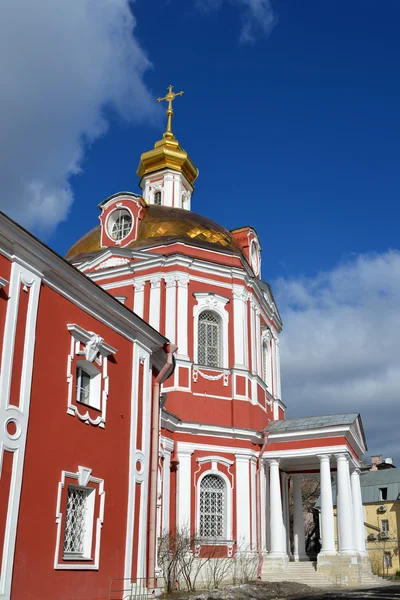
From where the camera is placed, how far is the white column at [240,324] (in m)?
21.7

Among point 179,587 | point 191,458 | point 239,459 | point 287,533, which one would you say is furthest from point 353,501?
point 179,587

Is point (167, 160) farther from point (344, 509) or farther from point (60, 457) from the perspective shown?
point (60, 457)

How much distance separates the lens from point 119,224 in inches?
947

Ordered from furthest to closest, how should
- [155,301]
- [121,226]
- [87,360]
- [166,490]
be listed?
[121,226]
[155,301]
[166,490]
[87,360]

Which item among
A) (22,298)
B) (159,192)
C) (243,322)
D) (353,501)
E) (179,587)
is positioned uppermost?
(159,192)

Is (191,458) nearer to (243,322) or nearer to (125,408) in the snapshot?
(243,322)

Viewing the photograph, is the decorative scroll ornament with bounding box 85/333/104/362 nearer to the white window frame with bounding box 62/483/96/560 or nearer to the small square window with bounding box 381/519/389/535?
the white window frame with bounding box 62/483/96/560

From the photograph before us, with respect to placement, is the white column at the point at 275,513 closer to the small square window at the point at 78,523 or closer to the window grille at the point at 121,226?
the window grille at the point at 121,226

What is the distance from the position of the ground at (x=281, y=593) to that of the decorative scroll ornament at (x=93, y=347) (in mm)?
6332

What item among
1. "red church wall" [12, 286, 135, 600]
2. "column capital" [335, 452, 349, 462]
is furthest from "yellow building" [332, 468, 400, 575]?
"red church wall" [12, 286, 135, 600]

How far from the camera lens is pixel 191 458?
65.3 ft

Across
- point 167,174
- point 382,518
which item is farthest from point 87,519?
point 382,518

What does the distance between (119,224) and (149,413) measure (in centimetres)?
1263

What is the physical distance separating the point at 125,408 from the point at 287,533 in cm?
1372
